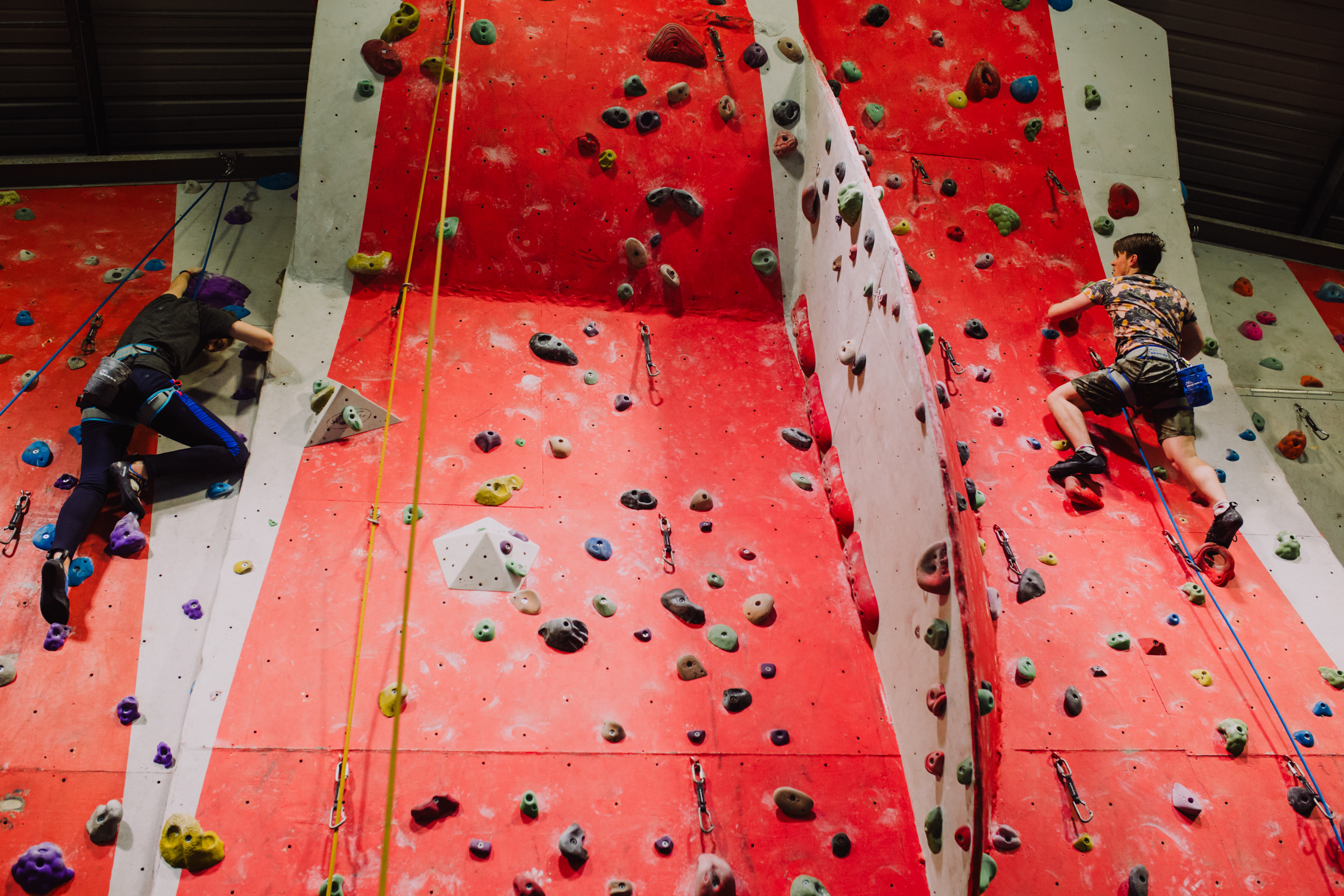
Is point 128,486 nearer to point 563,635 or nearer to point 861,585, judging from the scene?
point 563,635

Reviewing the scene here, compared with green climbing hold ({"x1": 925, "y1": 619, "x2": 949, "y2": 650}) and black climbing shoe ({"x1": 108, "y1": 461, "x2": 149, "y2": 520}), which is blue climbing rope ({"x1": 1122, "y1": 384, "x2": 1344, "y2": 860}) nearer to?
green climbing hold ({"x1": 925, "y1": 619, "x2": 949, "y2": 650})

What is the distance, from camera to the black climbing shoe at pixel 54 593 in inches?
105

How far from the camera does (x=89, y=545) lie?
2.93 metres

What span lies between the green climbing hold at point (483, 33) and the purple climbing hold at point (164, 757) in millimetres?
2964

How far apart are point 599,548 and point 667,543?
0.23m

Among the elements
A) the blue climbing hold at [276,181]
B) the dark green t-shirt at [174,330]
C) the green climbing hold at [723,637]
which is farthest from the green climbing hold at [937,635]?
the blue climbing hold at [276,181]

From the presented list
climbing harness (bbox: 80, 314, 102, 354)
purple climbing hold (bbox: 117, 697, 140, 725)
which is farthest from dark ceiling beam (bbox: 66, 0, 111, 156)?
purple climbing hold (bbox: 117, 697, 140, 725)

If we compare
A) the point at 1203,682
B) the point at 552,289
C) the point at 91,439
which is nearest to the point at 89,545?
the point at 91,439

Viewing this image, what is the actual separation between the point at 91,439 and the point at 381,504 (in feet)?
3.46

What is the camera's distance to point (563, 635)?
2.68 meters

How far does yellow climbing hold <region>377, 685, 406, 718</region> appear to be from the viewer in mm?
2488

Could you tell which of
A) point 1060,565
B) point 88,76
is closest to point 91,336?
point 88,76

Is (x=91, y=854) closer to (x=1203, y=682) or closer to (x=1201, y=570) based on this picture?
(x=1203, y=682)

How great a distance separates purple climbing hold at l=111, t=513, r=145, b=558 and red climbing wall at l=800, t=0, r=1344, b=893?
2581 mm
